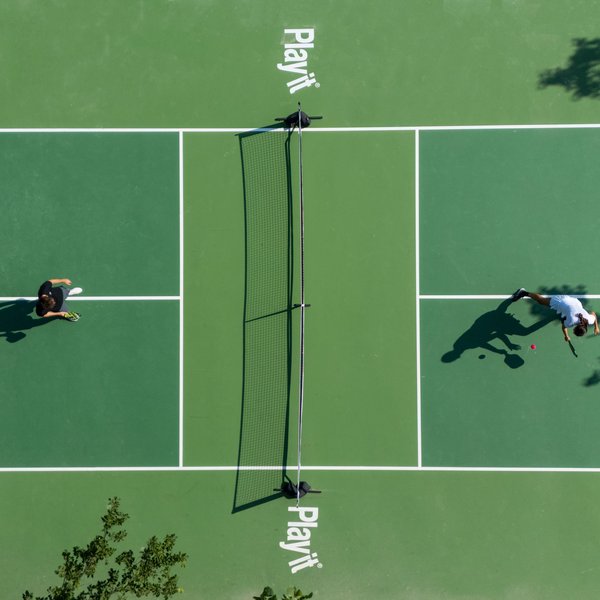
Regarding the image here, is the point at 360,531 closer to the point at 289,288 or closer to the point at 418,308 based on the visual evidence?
the point at 418,308

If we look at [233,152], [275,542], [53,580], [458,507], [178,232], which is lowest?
[53,580]

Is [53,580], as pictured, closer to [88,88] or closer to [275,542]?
[275,542]

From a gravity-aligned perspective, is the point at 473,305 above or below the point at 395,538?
above

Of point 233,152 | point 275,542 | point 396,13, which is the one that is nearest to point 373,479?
point 275,542

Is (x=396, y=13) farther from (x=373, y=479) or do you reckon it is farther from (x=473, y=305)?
(x=373, y=479)

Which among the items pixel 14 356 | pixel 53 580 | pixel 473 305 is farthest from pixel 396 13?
pixel 53 580

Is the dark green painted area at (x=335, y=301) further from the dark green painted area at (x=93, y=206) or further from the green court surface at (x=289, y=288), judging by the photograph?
the dark green painted area at (x=93, y=206)

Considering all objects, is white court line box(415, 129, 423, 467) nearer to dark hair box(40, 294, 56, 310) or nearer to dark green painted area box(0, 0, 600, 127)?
dark green painted area box(0, 0, 600, 127)
